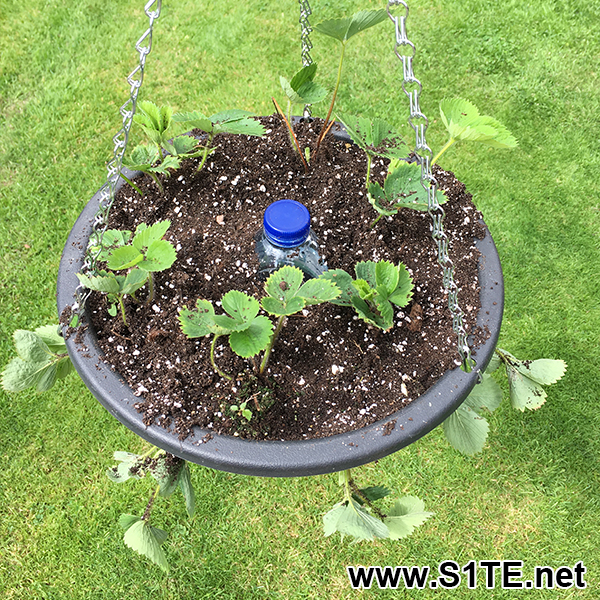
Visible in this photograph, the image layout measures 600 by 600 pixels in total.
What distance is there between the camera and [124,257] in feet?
3.05

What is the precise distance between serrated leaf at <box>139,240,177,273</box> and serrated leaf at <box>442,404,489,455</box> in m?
0.65

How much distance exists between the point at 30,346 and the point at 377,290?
675 mm

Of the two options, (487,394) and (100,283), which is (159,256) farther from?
(487,394)

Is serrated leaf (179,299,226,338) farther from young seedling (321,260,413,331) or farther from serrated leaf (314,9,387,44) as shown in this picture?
serrated leaf (314,9,387,44)

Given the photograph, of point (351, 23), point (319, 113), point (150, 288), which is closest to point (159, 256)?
point (150, 288)

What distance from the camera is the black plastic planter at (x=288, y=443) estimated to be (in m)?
0.88

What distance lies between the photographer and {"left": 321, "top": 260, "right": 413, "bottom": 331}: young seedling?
0.96 meters

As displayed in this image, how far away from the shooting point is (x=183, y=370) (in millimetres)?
1009

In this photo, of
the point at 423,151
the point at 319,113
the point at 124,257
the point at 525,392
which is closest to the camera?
the point at 423,151

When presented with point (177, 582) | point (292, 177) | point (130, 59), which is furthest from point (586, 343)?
point (130, 59)

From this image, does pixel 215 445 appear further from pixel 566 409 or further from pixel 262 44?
pixel 262 44

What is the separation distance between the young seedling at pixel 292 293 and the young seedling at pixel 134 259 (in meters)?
0.18

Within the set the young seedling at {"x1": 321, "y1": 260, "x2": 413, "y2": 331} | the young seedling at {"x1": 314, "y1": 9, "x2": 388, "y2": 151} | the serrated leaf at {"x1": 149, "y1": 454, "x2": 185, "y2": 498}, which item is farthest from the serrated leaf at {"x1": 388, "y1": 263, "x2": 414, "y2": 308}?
the serrated leaf at {"x1": 149, "y1": 454, "x2": 185, "y2": 498}

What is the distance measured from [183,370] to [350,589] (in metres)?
0.99
